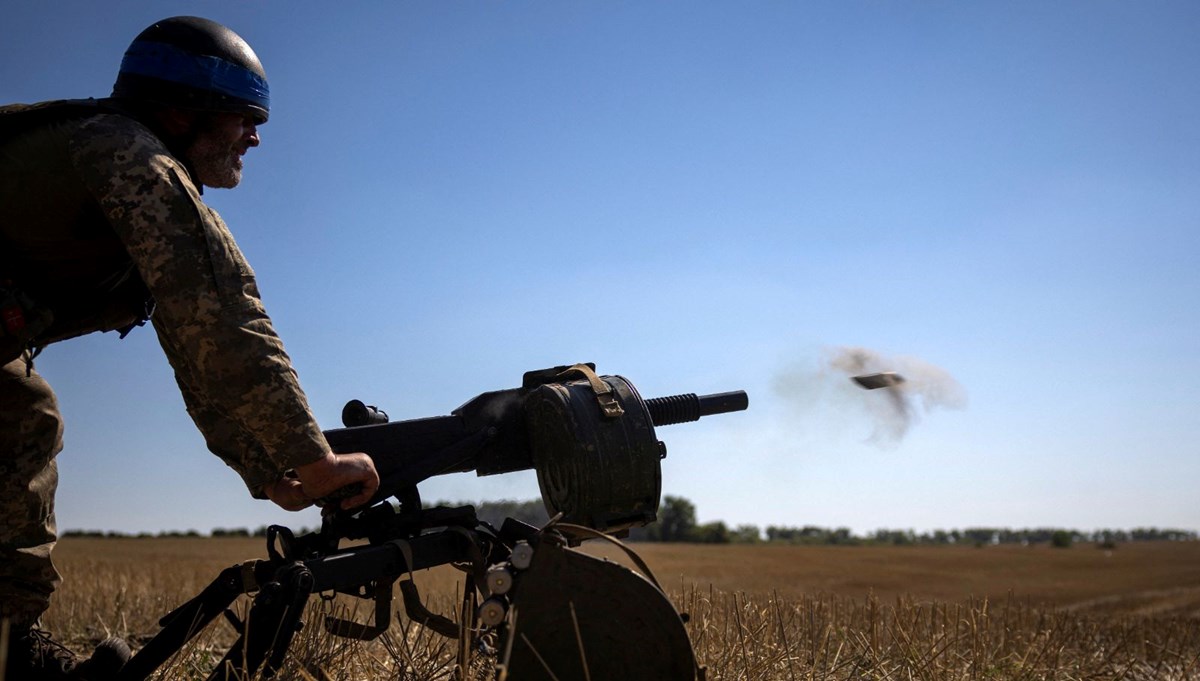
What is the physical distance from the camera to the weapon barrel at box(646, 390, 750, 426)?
5773 mm

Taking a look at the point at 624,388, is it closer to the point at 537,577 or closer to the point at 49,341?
the point at 537,577

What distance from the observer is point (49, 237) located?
3.79 meters

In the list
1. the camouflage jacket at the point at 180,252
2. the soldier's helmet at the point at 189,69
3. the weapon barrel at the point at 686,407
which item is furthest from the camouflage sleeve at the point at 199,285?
the weapon barrel at the point at 686,407

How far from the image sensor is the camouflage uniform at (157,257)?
343 cm

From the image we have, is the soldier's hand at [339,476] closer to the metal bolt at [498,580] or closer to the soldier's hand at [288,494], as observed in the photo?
the soldier's hand at [288,494]

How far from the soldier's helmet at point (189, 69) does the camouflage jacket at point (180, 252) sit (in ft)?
1.49

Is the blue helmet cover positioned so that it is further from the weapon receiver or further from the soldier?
the weapon receiver

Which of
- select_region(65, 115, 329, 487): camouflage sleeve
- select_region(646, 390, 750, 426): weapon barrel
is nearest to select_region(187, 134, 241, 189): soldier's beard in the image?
select_region(65, 115, 329, 487): camouflage sleeve

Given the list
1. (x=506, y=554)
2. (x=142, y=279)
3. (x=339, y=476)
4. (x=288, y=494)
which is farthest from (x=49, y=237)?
(x=506, y=554)

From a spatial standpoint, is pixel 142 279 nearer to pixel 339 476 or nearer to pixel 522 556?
pixel 339 476

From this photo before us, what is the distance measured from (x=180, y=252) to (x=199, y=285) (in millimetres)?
131

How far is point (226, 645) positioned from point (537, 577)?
4.62 m

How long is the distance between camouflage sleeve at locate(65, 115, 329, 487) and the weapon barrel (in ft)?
8.45

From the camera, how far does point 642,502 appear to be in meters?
4.52
